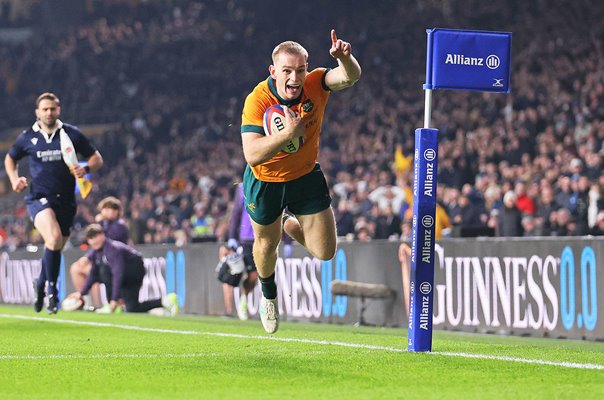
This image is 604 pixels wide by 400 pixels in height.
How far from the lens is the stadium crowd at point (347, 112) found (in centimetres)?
2064

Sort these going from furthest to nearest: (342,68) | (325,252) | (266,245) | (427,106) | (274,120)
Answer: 1. (266,245)
2. (325,252)
3. (427,106)
4. (274,120)
5. (342,68)

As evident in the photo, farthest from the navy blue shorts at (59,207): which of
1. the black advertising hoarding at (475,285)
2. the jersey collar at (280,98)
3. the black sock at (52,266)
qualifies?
the jersey collar at (280,98)

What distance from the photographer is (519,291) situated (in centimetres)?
1449

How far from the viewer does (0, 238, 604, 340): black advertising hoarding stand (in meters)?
13.6

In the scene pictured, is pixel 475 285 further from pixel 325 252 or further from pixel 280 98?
pixel 280 98

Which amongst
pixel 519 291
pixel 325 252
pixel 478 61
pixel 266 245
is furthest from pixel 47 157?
pixel 478 61

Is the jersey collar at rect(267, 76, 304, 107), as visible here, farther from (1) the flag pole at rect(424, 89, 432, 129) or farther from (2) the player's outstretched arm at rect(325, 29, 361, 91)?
(1) the flag pole at rect(424, 89, 432, 129)

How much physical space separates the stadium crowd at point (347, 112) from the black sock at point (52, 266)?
5.57 m

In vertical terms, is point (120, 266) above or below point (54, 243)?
below

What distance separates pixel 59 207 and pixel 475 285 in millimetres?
4898

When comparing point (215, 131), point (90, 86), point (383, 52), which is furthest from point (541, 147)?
point (90, 86)

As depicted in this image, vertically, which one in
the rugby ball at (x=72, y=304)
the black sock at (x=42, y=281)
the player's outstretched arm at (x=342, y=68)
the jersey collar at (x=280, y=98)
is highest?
the player's outstretched arm at (x=342, y=68)

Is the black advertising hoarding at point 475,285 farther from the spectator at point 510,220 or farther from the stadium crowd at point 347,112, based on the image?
the spectator at point 510,220

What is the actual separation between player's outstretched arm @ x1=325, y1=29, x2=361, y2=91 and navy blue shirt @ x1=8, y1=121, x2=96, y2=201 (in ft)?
16.9
